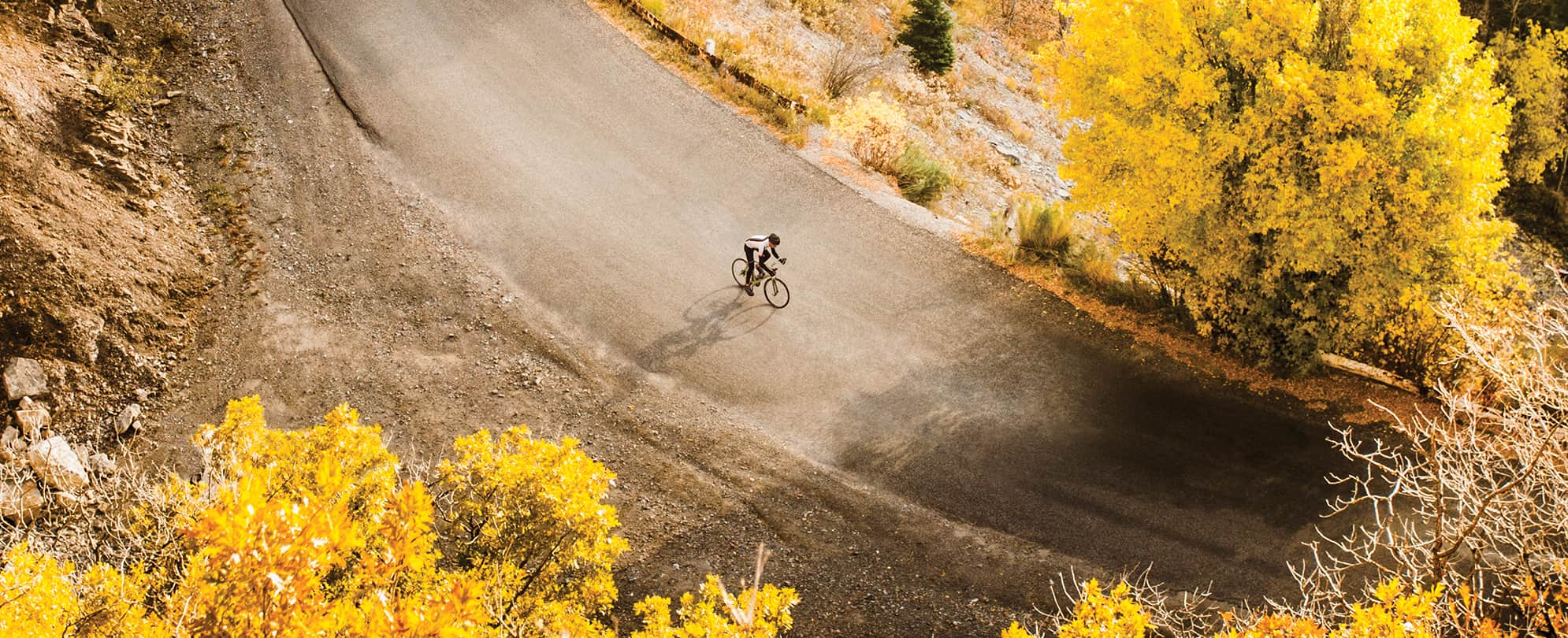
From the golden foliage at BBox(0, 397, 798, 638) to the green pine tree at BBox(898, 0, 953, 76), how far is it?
64.4 ft

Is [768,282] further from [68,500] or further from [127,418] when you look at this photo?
[68,500]

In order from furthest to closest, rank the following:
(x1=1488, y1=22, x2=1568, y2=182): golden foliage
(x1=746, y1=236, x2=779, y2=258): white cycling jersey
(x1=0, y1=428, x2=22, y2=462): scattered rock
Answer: (x1=1488, y1=22, x2=1568, y2=182): golden foliage
(x1=746, y1=236, x2=779, y2=258): white cycling jersey
(x1=0, y1=428, x2=22, y2=462): scattered rock

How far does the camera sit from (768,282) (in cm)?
1477

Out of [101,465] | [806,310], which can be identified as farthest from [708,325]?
[101,465]

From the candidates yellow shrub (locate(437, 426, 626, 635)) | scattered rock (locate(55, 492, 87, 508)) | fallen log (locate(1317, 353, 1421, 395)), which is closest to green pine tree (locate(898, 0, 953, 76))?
fallen log (locate(1317, 353, 1421, 395))

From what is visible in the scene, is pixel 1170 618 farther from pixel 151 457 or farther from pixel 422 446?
pixel 151 457

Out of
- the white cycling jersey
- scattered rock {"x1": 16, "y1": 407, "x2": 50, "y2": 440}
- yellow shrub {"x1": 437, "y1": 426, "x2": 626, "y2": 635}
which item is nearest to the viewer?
yellow shrub {"x1": 437, "y1": 426, "x2": 626, "y2": 635}

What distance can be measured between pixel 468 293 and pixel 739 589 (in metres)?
6.80

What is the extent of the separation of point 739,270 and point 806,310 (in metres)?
1.40

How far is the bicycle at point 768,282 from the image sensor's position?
14.4 meters

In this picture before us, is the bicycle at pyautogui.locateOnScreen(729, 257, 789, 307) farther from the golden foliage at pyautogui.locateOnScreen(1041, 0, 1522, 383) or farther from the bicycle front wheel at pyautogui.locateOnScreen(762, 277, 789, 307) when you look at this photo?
the golden foliage at pyautogui.locateOnScreen(1041, 0, 1522, 383)

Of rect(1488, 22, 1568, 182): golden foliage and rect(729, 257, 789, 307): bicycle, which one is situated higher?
rect(1488, 22, 1568, 182): golden foliage

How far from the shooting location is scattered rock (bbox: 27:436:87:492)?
11.0 metres

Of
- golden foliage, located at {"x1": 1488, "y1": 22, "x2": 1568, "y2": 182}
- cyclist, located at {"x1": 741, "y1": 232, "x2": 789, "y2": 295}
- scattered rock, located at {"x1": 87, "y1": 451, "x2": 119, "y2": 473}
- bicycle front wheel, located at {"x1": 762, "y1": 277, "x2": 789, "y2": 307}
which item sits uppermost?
golden foliage, located at {"x1": 1488, "y1": 22, "x2": 1568, "y2": 182}
